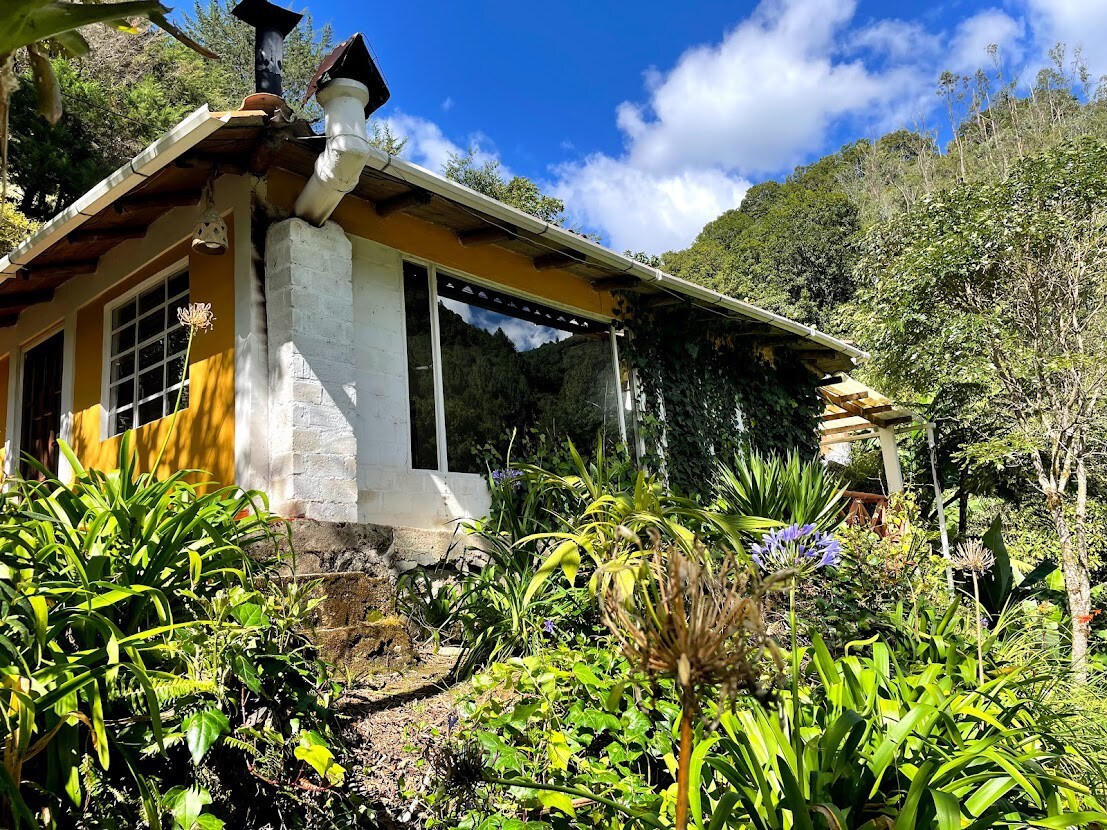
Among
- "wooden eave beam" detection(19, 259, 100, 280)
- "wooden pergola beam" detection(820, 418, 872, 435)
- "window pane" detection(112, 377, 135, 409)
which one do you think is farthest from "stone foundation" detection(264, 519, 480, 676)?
"wooden pergola beam" detection(820, 418, 872, 435)

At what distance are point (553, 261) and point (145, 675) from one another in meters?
5.12

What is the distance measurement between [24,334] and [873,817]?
7.99 meters

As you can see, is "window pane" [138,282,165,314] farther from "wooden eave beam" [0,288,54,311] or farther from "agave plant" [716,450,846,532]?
"agave plant" [716,450,846,532]

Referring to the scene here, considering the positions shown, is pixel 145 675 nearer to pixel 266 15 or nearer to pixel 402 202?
pixel 402 202

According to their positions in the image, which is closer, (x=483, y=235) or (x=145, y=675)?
(x=145, y=675)

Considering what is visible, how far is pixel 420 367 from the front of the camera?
571cm

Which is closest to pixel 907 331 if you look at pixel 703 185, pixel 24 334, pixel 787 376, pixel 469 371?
pixel 787 376

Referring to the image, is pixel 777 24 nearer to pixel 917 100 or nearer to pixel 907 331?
pixel 917 100

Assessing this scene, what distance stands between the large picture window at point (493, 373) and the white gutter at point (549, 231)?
76 cm

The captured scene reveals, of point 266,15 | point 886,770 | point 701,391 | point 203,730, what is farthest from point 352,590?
point 701,391

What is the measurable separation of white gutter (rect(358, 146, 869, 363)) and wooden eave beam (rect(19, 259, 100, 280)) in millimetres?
3145

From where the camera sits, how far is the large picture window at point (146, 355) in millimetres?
5609

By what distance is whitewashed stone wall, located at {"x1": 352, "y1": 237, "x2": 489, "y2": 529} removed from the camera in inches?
203

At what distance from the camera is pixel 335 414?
15.5ft
